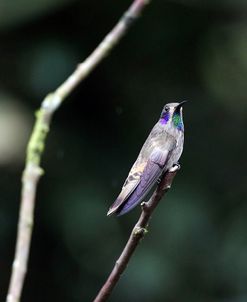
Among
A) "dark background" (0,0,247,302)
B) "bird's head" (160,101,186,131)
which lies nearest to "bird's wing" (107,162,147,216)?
"bird's head" (160,101,186,131)

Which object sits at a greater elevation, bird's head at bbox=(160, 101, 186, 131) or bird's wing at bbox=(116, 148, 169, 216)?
bird's head at bbox=(160, 101, 186, 131)

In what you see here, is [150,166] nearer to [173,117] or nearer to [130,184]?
[130,184]

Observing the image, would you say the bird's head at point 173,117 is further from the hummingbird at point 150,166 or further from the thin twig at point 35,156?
the thin twig at point 35,156

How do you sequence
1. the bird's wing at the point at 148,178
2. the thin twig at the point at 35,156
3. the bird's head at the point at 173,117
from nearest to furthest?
the thin twig at the point at 35,156
the bird's wing at the point at 148,178
the bird's head at the point at 173,117

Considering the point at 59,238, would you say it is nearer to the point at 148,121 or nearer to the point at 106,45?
the point at 148,121

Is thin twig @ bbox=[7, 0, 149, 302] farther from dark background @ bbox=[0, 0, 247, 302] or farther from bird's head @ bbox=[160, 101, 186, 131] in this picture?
dark background @ bbox=[0, 0, 247, 302]

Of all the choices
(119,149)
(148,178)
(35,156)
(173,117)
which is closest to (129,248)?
(35,156)

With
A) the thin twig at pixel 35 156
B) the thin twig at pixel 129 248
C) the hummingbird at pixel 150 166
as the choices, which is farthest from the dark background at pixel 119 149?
the thin twig at pixel 129 248
